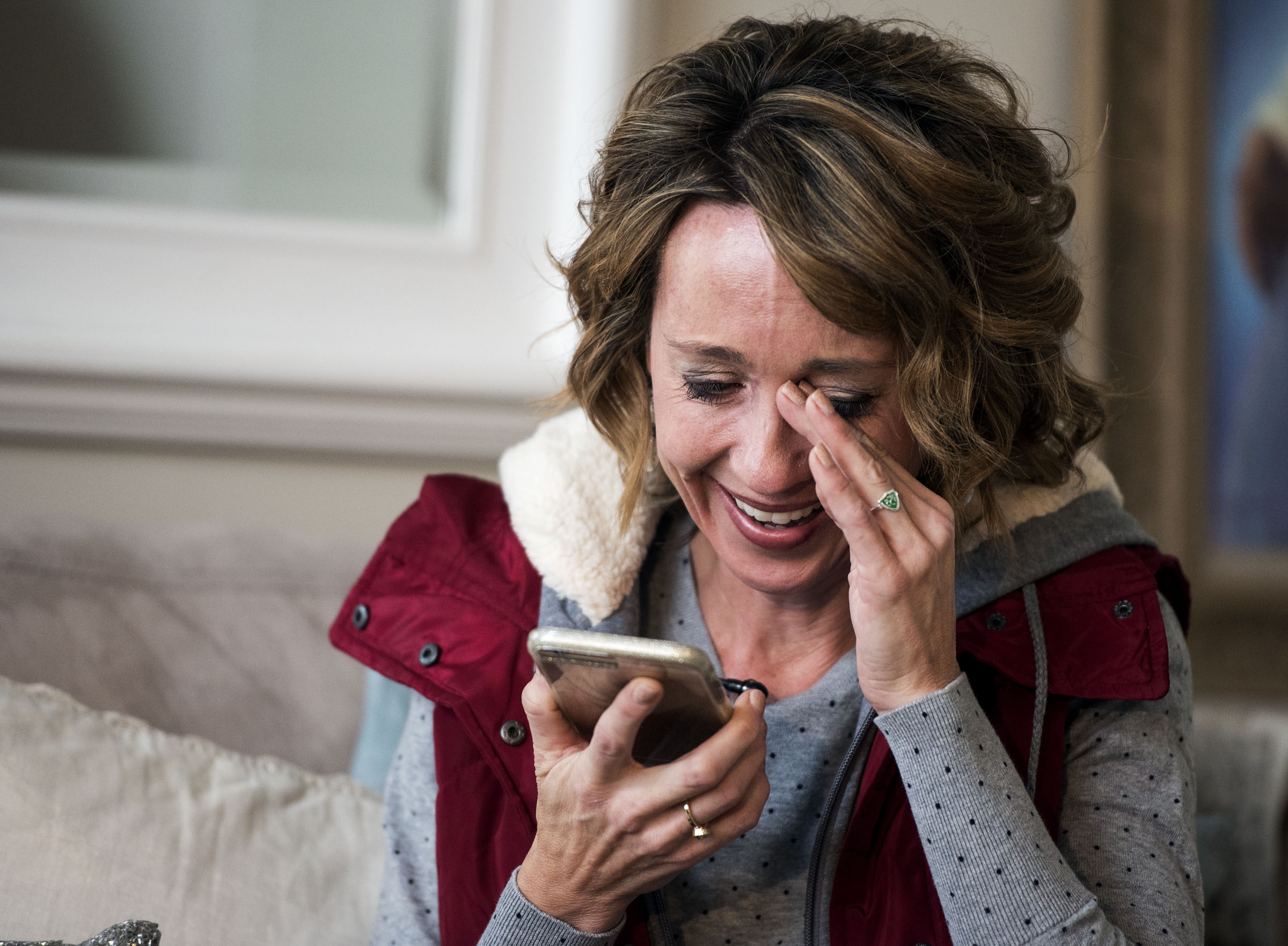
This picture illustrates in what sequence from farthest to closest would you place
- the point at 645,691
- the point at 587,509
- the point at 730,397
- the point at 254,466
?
the point at 254,466 → the point at 587,509 → the point at 730,397 → the point at 645,691

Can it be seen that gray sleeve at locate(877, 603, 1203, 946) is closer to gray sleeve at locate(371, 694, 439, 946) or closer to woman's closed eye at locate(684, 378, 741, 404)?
woman's closed eye at locate(684, 378, 741, 404)

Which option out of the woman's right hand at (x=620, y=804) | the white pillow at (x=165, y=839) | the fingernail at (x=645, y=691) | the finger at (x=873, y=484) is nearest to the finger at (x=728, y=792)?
the woman's right hand at (x=620, y=804)

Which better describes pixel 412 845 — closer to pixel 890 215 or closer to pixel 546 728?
pixel 546 728

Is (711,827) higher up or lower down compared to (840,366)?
lower down

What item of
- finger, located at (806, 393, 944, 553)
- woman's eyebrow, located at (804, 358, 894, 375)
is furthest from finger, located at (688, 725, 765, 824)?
woman's eyebrow, located at (804, 358, 894, 375)

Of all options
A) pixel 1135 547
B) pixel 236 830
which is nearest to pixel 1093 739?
pixel 1135 547

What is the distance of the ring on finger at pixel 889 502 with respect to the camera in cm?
90

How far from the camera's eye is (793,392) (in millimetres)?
924

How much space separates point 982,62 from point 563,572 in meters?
0.63

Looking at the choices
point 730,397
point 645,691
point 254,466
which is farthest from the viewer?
point 254,466

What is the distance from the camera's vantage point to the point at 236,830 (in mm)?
1055

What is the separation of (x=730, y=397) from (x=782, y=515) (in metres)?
0.11

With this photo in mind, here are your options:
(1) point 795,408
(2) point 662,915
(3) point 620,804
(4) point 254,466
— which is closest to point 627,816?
(3) point 620,804

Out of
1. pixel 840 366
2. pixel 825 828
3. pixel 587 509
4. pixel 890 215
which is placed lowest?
pixel 825 828
